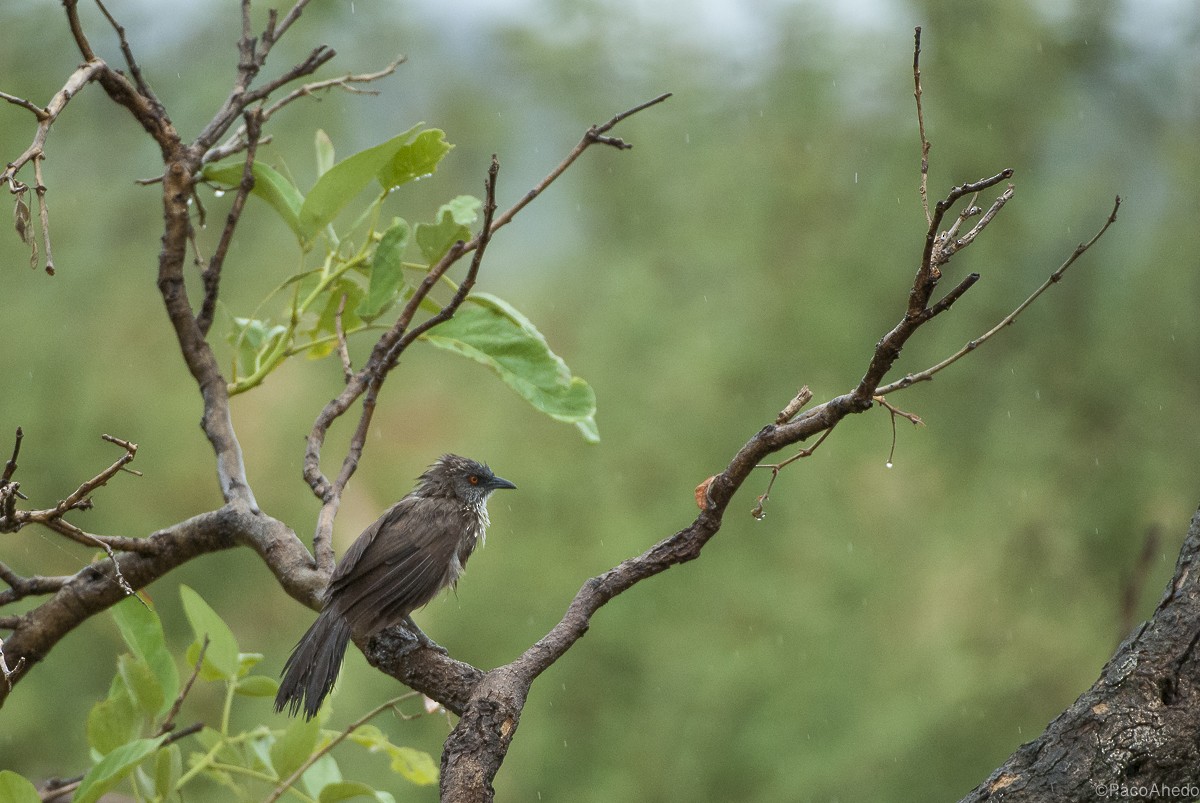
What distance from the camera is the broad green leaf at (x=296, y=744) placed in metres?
1.76

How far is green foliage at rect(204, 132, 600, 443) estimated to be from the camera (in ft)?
5.90

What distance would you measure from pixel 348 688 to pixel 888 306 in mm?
3519

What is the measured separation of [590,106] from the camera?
770 cm

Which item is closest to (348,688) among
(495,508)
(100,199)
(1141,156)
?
(495,508)

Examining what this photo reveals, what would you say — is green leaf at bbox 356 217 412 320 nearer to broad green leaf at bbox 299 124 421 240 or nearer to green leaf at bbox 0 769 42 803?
broad green leaf at bbox 299 124 421 240

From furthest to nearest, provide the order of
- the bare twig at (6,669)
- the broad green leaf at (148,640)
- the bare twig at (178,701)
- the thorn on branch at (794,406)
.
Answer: the broad green leaf at (148,640)
the bare twig at (178,701)
the thorn on branch at (794,406)
the bare twig at (6,669)

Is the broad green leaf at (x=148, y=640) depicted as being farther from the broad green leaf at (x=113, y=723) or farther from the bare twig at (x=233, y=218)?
the bare twig at (x=233, y=218)

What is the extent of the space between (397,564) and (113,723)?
1.81 ft

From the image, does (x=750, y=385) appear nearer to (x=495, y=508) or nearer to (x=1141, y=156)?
(x=495, y=508)

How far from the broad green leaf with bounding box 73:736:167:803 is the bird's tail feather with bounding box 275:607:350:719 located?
1.21 ft

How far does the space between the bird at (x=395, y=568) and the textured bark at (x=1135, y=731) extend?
1014 millimetres

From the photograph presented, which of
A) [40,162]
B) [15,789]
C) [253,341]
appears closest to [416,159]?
[253,341]

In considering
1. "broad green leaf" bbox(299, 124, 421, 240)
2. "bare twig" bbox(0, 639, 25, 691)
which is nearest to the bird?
"bare twig" bbox(0, 639, 25, 691)

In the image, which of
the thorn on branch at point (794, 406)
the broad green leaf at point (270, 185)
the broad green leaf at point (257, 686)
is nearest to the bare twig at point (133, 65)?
the broad green leaf at point (270, 185)
